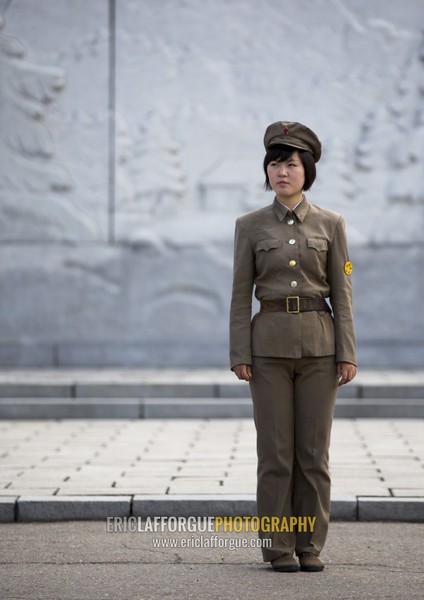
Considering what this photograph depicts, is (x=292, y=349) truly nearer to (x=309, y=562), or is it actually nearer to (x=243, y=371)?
(x=243, y=371)

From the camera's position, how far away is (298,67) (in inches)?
572

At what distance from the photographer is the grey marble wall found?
14.4 meters

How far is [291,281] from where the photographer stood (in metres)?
5.02

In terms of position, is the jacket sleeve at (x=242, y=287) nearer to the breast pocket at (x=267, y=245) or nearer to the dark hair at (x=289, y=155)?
the breast pocket at (x=267, y=245)

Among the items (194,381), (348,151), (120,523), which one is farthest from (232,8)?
(120,523)

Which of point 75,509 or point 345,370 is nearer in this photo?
point 345,370

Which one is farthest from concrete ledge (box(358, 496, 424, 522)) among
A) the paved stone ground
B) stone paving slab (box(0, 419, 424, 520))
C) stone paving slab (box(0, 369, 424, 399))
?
stone paving slab (box(0, 369, 424, 399))

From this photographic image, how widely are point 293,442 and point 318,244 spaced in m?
0.83

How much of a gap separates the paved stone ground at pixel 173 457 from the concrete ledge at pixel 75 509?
0.23 m

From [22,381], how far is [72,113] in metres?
4.00

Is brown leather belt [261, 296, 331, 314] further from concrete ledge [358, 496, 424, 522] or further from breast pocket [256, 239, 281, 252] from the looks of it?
concrete ledge [358, 496, 424, 522]

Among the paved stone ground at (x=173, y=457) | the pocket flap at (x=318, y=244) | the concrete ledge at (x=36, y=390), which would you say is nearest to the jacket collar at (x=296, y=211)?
the pocket flap at (x=318, y=244)

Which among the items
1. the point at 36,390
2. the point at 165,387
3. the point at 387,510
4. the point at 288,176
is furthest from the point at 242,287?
the point at 36,390

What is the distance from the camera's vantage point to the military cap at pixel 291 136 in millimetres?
5019
